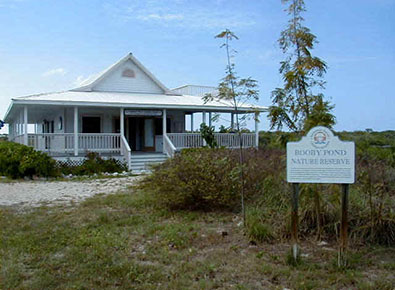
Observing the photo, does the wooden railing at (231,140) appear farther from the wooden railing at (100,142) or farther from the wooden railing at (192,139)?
the wooden railing at (100,142)

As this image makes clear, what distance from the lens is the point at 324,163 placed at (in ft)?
15.3

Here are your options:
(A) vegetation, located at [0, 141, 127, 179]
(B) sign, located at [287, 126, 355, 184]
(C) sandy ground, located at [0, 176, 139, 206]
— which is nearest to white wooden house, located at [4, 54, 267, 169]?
(A) vegetation, located at [0, 141, 127, 179]

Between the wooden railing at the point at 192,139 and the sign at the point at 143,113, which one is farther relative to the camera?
the wooden railing at the point at 192,139

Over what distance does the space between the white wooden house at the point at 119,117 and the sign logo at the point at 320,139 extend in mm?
12271

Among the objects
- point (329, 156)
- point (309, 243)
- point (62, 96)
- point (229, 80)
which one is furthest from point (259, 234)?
point (62, 96)

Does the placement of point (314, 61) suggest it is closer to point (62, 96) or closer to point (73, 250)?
point (73, 250)

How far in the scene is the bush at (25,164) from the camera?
14898mm

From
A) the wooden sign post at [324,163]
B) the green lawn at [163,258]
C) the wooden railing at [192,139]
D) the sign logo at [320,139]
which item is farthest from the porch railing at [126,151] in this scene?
the sign logo at [320,139]

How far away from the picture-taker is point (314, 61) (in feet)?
18.9

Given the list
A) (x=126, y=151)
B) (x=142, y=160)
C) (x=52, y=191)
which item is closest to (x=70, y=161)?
(x=126, y=151)

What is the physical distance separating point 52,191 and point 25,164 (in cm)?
386

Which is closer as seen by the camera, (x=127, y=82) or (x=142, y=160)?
(x=142, y=160)

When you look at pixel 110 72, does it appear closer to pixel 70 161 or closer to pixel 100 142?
pixel 100 142

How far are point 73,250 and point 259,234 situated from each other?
265 cm
